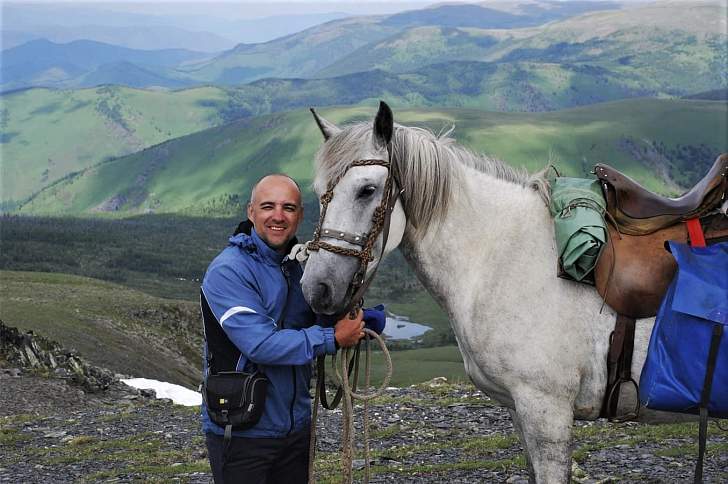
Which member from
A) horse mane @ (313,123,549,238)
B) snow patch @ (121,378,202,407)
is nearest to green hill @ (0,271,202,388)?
snow patch @ (121,378,202,407)

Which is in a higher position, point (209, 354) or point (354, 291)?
point (354, 291)

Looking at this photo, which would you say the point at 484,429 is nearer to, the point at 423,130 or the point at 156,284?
the point at 423,130

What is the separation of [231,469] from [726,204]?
13.4 ft

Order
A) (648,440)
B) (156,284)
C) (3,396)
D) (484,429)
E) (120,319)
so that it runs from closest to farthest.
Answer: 1. (648,440)
2. (484,429)
3. (3,396)
4. (120,319)
5. (156,284)

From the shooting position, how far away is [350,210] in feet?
15.0

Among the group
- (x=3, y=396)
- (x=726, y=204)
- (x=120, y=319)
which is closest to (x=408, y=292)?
(x=120, y=319)

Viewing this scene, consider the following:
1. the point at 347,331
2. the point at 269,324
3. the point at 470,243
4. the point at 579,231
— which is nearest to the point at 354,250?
the point at 347,331

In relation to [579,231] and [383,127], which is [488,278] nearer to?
[579,231]

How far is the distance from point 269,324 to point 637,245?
2713mm

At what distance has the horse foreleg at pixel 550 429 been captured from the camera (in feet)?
15.5

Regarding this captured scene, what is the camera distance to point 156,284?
5443 inches

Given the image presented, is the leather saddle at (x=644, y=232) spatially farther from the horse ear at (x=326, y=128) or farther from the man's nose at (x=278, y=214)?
the man's nose at (x=278, y=214)

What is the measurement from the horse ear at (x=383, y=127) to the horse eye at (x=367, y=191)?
0.33 m

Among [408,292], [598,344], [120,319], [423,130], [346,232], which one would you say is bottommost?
[408,292]
